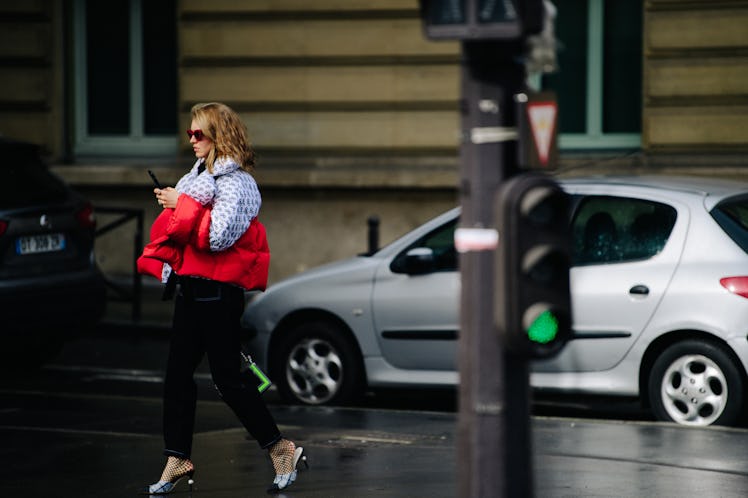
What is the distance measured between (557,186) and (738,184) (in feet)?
19.5

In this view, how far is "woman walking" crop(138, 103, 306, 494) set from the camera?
7441 mm

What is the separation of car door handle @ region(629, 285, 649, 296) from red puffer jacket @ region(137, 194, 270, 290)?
299 cm

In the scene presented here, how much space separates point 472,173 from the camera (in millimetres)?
4824

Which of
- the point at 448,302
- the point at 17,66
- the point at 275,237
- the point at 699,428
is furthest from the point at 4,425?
the point at 17,66

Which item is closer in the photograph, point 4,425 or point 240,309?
point 240,309

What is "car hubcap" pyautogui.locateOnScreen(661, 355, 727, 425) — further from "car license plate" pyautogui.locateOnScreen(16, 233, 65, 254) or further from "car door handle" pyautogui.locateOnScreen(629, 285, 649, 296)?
"car license plate" pyautogui.locateOnScreen(16, 233, 65, 254)

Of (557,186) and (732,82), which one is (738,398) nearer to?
(557,186)

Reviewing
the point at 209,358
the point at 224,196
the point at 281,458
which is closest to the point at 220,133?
the point at 224,196

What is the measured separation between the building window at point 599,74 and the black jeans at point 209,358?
10.8 m

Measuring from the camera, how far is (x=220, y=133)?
24.7 ft

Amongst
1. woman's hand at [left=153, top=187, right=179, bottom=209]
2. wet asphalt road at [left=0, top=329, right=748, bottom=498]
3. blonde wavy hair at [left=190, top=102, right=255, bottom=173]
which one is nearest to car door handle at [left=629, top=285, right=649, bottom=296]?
wet asphalt road at [left=0, top=329, right=748, bottom=498]

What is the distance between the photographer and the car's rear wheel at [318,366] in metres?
10.8

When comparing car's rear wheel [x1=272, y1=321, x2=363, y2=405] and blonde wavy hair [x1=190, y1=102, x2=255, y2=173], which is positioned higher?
blonde wavy hair [x1=190, y1=102, x2=255, y2=173]

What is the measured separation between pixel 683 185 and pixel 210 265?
3.81 meters
